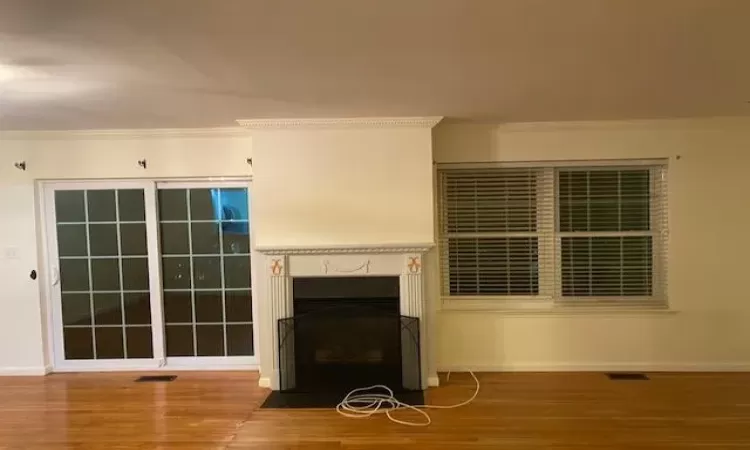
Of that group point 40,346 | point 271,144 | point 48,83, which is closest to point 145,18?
point 48,83

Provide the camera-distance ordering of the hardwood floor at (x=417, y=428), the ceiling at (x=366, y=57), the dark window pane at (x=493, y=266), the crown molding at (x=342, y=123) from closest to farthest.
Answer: the ceiling at (x=366, y=57) < the hardwood floor at (x=417, y=428) < the crown molding at (x=342, y=123) < the dark window pane at (x=493, y=266)

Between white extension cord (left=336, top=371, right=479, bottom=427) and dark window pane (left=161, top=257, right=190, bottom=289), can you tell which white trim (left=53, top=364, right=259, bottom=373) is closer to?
dark window pane (left=161, top=257, right=190, bottom=289)

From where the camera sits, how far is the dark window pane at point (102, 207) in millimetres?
4598

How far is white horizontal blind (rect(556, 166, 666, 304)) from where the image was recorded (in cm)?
444

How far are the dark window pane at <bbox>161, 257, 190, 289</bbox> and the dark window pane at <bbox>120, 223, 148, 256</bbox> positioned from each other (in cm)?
23

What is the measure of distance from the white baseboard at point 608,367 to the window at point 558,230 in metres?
0.55

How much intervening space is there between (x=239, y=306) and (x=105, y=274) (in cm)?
127

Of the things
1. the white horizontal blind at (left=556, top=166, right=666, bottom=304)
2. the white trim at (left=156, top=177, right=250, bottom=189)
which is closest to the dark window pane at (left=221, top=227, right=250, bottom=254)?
the white trim at (left=156, top=177, right=250, bottom=189)

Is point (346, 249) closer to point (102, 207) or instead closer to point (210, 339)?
point (210, 339)

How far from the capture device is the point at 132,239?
4.61 m

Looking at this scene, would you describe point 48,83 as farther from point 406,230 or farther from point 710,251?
point 710,251

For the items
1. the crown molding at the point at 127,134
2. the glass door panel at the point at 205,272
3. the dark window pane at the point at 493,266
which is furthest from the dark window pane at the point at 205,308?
the dark window pane at the point at 493,266

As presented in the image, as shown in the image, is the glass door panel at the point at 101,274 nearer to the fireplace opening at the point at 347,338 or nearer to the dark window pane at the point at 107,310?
the dark window pane at the point at 107,310

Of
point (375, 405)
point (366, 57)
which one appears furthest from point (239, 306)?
point (366, 57)
